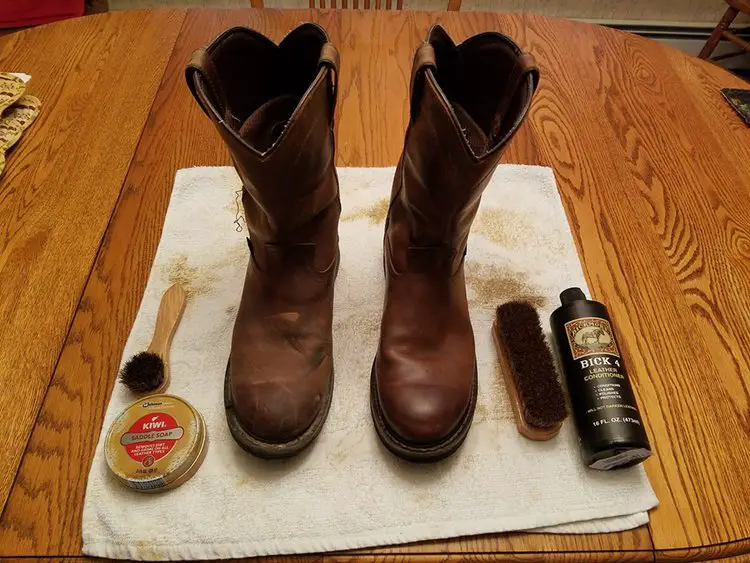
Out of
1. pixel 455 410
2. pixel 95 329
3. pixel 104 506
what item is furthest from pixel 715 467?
pixel 95 329

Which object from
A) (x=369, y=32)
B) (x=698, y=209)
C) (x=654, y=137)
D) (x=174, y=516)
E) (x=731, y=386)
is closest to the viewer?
(x=174, y=516)

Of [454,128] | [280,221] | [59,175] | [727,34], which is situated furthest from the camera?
[727,34]

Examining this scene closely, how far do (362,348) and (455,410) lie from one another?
0.18m

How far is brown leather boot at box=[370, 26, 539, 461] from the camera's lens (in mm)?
583

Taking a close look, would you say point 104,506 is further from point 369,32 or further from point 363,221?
point 369,32

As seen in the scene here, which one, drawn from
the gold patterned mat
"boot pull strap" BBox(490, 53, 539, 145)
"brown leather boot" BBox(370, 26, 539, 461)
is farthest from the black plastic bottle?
the gold patterned mat

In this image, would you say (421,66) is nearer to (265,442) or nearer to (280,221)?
(280,221)

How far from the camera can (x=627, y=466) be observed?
64 cm

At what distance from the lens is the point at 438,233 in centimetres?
67

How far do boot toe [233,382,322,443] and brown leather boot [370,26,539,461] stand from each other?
0.10m

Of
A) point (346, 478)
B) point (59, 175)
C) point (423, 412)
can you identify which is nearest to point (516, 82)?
point (423, 412)

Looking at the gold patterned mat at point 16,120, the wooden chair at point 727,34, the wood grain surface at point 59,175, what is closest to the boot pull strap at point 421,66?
the wood grain surface at point 59,175

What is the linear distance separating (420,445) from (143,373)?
1.22ft

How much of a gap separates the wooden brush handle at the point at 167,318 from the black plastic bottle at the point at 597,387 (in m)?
0.55
